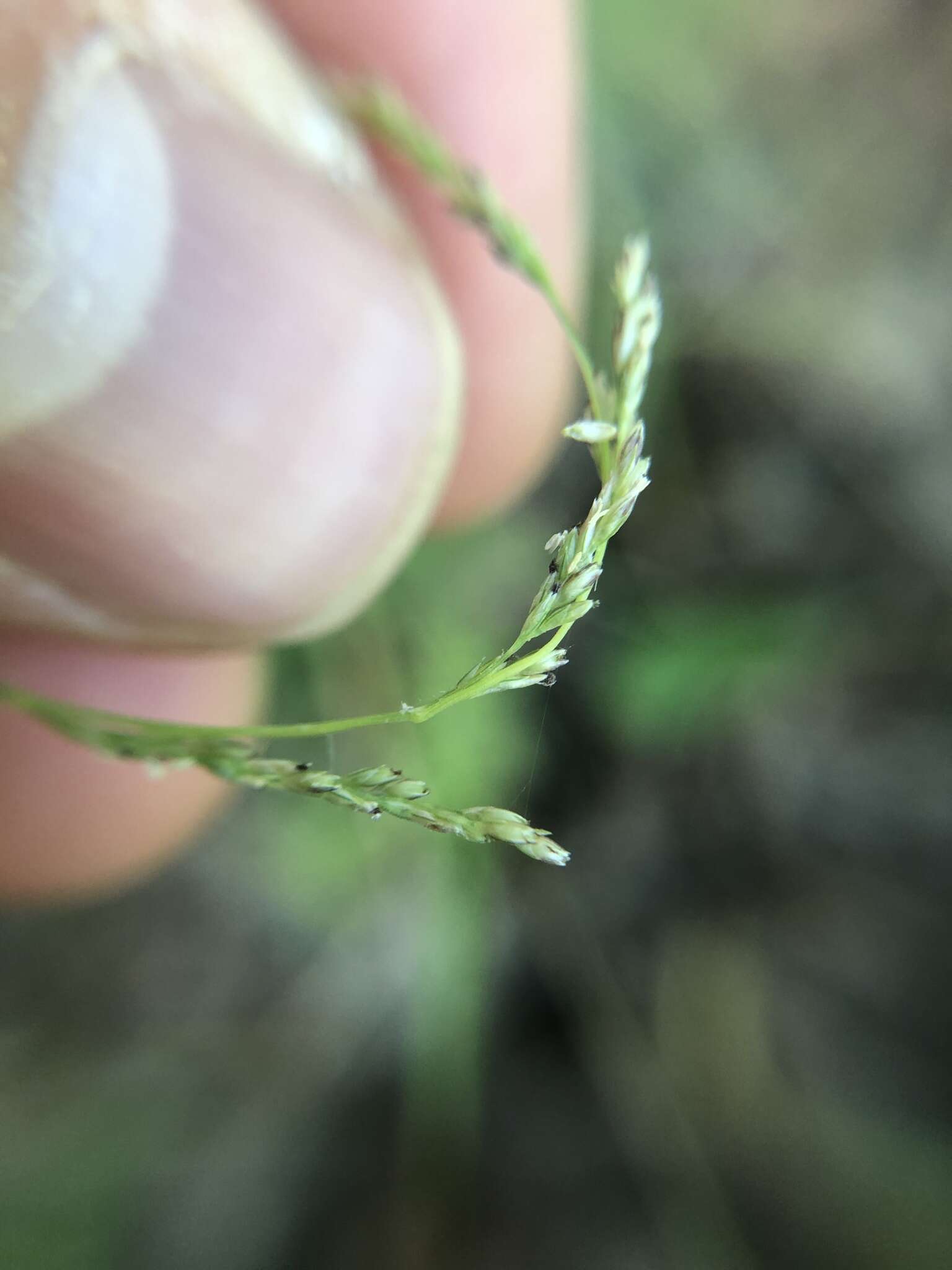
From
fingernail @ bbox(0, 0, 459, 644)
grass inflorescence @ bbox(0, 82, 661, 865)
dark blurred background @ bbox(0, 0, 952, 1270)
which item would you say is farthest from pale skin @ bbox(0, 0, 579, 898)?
grass inflorescence @ bbox(0, 82, 661, 865)

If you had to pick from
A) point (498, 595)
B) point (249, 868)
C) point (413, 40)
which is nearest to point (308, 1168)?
point (249, 868)

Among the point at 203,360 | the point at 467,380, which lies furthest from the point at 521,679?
the point at 467,380

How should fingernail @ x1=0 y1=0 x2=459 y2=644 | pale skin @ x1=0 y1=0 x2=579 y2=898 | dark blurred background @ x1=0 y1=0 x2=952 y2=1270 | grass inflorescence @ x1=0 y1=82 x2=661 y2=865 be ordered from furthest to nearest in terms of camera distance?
dark blurred background @ x1=0 y1=0 x2=952 y2=1270
pale skin @ x1=0 y1=0 x2=579 y2=898
fingernail @ x1=0 y1=0 x2=459 y2=644
grass inflorescence @ x1=0 y1=82 x2=661 y2=865

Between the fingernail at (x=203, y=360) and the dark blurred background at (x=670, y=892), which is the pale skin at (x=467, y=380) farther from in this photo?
the fingernail at (x=203, y=360)

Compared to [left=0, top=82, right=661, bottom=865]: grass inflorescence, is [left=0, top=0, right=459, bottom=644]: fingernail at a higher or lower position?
higher

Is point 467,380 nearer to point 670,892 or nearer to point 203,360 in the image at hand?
point 203,360

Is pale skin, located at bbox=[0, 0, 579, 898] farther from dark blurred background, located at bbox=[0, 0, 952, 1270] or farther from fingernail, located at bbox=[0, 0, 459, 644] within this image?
fingernail, located at bbox=[0, 0, 459, 644]
